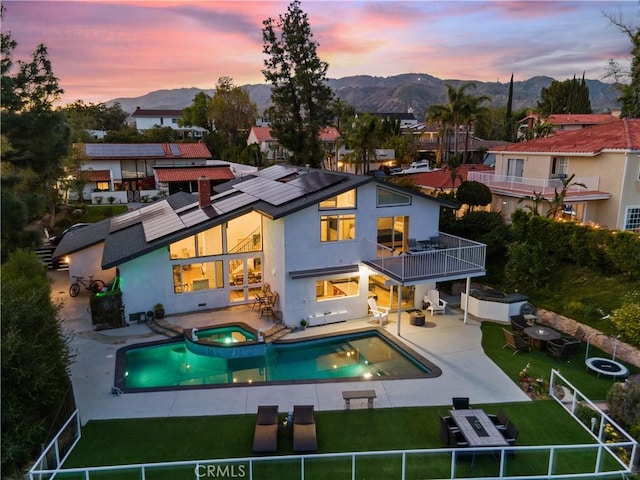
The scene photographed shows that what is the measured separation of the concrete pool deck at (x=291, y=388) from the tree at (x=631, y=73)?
26827mm

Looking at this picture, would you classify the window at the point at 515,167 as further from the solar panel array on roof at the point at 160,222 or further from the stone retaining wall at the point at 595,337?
the solar panel array on roof at the point at 160,222

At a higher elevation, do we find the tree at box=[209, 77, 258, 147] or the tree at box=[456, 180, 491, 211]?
the tree at box=[209, 77, 258, 147]

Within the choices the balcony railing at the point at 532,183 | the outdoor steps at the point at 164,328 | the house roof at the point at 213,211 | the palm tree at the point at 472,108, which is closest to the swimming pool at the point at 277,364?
the outdoor steps at the point at 164,328

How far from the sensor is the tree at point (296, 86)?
114 ft

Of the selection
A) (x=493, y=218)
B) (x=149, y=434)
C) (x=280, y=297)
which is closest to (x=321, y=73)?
(x=493, y=218)

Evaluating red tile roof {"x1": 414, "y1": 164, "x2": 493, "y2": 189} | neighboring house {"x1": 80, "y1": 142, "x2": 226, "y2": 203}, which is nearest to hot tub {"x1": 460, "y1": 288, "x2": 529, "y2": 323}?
red tile roof {"x1": 414, "y1": 164, "x2": 493, "y2": 189}

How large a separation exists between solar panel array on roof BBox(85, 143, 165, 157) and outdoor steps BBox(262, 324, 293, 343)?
3612 cm

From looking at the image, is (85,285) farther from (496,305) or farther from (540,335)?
(540,335)

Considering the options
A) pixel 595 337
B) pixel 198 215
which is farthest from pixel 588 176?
pixel 198 215

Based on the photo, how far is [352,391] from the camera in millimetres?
12414

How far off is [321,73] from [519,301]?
993 inches

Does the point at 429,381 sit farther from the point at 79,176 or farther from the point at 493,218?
the point at 79,176

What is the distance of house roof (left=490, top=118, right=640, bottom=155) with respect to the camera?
82.2ft

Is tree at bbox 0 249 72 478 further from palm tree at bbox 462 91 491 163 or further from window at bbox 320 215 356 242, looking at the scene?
palm tree at bbox 462 91 491 163
